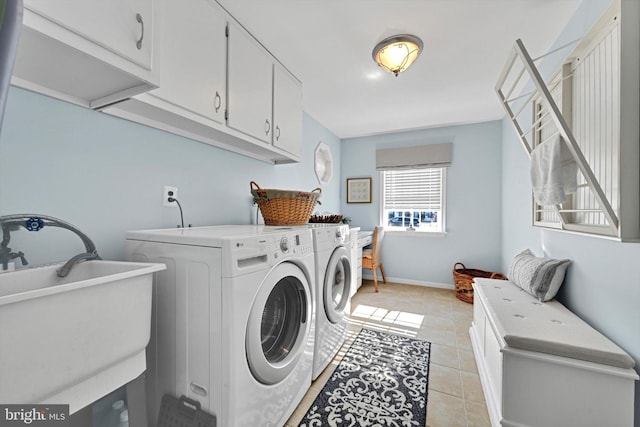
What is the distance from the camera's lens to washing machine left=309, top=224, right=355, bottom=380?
5.38 feet

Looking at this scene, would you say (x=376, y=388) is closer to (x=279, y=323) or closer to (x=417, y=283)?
(x=279, y=323)

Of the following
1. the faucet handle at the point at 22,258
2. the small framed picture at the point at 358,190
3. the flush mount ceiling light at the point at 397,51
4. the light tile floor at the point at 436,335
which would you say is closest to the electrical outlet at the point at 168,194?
the faucet handle at the point at 22,258

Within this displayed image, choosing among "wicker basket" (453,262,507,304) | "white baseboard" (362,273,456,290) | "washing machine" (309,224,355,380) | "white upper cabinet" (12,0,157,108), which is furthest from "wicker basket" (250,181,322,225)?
"white baseboard" (362,273,456,290)

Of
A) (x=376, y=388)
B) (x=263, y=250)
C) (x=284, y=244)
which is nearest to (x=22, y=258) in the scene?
(x=263, y=250)

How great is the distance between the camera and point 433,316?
277 centimetres

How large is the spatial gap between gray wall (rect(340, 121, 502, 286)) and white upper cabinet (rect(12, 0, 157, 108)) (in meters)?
3.56

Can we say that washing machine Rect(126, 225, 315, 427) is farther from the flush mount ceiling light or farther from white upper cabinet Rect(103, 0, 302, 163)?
the flush mount ceiling light

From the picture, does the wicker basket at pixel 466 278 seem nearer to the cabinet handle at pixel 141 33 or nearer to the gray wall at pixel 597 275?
the gray wall at pixel 597 275

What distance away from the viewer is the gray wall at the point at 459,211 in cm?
351

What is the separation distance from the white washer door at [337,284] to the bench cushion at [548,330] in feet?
3.20

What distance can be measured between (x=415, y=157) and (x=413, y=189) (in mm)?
500

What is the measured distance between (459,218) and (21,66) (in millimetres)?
4207

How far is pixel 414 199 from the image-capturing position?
401cm

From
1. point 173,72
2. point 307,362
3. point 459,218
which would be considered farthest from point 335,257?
point 459,218
